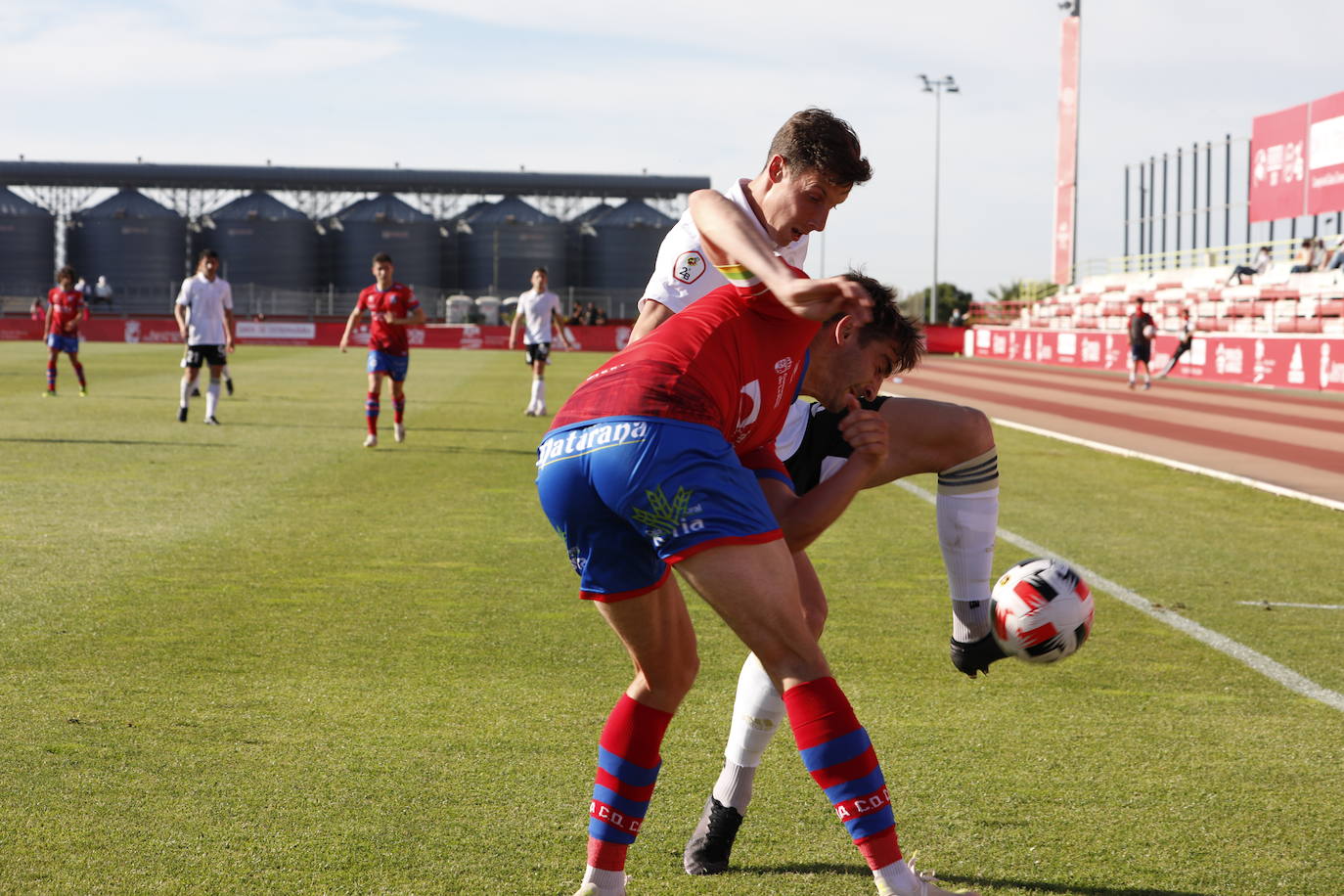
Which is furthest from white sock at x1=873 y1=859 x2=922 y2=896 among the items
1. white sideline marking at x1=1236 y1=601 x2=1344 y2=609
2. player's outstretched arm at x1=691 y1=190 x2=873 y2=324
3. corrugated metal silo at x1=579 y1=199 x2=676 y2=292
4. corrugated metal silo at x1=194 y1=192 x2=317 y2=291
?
corrugated metal silo at x1=194 y1=192 x2=317 y2=291

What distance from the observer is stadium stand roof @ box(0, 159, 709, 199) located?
7569 cm

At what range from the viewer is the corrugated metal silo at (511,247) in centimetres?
7625

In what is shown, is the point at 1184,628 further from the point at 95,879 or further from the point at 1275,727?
the point at 95,879

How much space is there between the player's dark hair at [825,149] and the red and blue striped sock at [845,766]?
112 cm

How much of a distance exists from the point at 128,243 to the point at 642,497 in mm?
78828

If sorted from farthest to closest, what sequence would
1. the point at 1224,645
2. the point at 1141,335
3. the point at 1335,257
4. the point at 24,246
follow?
the point at 24,246 < the point at 1335,257 < the point at 1141,335 < the point at 1224,645

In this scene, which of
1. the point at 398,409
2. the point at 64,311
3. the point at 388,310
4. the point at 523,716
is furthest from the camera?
the point at 64,311

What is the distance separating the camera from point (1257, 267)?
3931cm

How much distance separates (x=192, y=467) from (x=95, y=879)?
9359 mm

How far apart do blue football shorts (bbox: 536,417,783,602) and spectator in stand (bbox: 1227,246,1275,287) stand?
39578 mm

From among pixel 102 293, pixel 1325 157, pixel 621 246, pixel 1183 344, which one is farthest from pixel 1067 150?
pixel 102 293

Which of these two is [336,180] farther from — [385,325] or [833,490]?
[833,490]

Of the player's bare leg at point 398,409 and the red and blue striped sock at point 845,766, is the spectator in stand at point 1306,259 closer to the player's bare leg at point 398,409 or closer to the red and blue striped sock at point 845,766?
the player's bare leg at point 398,409

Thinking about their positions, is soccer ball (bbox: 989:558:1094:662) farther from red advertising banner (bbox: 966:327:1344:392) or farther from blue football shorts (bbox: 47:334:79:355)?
red advertising banner (bbox: 966:327:1344:392)
